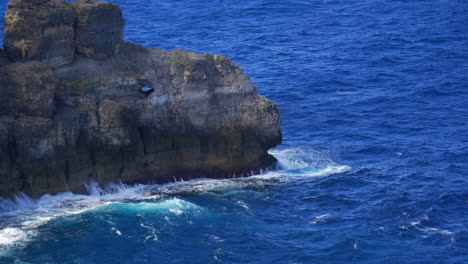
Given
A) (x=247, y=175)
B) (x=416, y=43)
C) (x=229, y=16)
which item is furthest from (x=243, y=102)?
(x=229, y=16)

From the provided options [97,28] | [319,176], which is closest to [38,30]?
[97,28]

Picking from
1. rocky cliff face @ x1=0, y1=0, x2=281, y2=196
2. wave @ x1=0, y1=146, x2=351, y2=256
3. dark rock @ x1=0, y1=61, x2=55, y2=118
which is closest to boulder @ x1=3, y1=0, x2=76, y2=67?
rocky cliff face @ x1=0, y1=0, x2=281, y2=196

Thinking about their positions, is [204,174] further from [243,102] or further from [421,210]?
[421,210]

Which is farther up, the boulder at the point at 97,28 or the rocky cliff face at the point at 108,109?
the boulder at the point at 97,28

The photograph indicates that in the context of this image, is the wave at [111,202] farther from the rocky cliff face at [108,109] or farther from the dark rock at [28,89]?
the dark rock at [28,89]

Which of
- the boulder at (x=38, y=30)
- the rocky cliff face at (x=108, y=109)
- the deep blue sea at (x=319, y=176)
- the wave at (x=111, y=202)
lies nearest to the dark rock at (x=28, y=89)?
the rocky cliff face at (x=108, y=109)

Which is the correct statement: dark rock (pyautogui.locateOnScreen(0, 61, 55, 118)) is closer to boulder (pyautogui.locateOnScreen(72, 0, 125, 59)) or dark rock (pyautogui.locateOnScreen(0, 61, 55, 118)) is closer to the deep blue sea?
boulder (pyautogui.locateOnScreen(72, 0, 125, 59))

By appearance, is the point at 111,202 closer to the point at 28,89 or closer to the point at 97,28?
the point at 28,89
